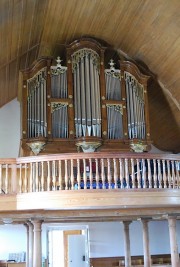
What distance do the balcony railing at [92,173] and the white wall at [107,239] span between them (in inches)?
185

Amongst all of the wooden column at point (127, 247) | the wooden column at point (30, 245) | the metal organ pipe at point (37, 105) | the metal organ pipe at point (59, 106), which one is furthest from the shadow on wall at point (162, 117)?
the wooden column at point (30, 245)

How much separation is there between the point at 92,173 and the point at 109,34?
4.28 metres

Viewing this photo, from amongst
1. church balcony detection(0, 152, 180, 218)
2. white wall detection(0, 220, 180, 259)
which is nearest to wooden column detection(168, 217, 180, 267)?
church balcony detection(0, 152, 180, 218)

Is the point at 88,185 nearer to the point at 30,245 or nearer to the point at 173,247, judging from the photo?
the point at 173,247

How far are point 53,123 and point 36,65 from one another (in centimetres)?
154

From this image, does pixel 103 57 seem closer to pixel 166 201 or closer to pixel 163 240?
pixel 166 201

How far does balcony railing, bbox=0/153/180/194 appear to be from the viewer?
7.81m

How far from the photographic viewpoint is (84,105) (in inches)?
410

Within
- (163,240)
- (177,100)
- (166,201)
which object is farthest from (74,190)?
(163,240)

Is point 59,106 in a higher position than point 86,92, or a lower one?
lower

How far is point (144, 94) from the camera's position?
11.0m

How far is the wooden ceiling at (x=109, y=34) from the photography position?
9.14m

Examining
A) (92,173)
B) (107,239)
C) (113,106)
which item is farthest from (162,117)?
(92,173)

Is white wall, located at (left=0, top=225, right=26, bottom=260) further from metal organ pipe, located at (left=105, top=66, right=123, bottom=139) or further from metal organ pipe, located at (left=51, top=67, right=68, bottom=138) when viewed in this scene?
metal organ pipe, located at (left=105, top=66, right=123, bottom=139)
